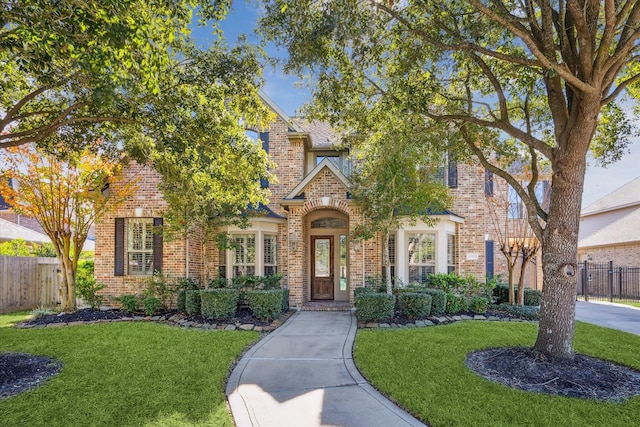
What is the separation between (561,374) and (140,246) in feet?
39.7

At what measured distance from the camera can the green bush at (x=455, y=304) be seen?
1113cm

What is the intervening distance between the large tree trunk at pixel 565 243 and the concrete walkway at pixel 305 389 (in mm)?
3172

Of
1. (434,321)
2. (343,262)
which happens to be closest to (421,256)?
(343,262)

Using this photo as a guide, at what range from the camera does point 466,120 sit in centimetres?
743

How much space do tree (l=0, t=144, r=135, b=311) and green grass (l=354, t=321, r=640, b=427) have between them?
28.5ft

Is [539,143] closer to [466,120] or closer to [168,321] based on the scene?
[466,120]

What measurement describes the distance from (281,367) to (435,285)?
7117mm

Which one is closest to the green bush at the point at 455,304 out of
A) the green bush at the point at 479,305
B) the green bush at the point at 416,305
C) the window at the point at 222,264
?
the green bush at the point at 479,305

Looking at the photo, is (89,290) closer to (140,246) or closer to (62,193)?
(140,246)

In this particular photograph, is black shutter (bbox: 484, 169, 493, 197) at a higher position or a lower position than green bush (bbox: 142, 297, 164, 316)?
higher

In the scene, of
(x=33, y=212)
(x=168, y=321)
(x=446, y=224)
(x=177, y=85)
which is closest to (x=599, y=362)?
(x=446, y=224)

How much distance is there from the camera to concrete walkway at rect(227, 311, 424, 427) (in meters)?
4.45

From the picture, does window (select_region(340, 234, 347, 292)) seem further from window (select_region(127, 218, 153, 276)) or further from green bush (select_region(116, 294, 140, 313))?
green bush (select_region(116, 294, 140, 313))

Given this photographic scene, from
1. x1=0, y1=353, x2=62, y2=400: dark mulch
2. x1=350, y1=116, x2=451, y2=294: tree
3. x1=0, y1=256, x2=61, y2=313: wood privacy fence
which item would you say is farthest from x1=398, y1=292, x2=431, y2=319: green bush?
x1=0, y1=256, x2=61, y2=313: wood privacy fence
